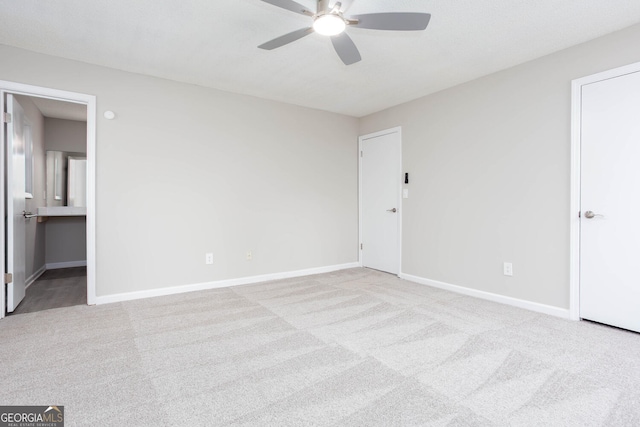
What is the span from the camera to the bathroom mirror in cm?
488

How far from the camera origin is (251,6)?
2.19 metres

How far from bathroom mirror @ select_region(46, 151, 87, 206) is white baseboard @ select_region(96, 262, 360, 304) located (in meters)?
2.73

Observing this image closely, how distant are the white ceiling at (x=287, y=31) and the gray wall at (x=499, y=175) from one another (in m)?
0.22

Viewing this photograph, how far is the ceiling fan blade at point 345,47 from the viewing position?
2162 mm

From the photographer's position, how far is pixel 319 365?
1.99 m

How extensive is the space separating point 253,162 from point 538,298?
3374 mm

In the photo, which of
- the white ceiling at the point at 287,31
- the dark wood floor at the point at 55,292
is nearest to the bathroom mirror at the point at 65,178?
the dark wood floor at the point at 55,292

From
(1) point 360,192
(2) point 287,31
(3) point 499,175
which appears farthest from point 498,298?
(2) point 287,31

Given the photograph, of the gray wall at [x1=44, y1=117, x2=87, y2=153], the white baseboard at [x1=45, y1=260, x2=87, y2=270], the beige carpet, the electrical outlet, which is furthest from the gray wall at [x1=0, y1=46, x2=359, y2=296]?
the white baseboard at [x1=45, y1=260, x2=87, y2=270]

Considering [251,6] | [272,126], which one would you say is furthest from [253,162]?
[251,6]

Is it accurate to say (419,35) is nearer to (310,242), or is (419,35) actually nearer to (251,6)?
(251,6)

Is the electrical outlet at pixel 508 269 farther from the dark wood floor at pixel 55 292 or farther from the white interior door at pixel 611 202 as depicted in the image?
the dark wood floor at pixel 55 292

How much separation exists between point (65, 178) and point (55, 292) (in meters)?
2.23

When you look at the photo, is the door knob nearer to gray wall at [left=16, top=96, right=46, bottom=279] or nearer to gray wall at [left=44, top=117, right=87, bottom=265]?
gray wall at [left=16, top=96, right=46, bottom=279]
